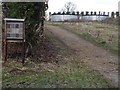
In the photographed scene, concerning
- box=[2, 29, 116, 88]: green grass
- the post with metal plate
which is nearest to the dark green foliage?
the post with metal plate

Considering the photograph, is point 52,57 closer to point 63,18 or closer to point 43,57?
point 43,57

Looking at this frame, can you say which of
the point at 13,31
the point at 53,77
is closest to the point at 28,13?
the point at 13,31

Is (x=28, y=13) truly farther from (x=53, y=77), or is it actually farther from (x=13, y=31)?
(x=53, y=77)

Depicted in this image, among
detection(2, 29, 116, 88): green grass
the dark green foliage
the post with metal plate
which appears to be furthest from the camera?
the dark green foliage

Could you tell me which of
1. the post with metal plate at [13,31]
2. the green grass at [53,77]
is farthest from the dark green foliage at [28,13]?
the green grass at [53,77]

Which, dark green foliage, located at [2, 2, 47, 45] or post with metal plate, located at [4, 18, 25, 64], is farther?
dark green foliage, located at [2, 2, 47, 45]

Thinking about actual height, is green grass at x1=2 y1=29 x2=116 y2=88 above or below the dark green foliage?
below

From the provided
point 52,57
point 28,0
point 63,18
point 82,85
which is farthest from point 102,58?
point 63,18

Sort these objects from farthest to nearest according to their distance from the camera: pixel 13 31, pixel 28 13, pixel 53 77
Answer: pixel 28 13
pixel 13 31
pixel 53 77

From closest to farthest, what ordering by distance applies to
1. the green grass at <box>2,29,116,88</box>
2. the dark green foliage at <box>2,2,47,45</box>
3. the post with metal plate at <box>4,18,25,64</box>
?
the green grass at <box>2,29,116,88</box> < the post with metal plate at <box>4,18,25,64</box> < the dark green foliage at <box>2,2,47,45</box>

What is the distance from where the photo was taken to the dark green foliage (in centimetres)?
912

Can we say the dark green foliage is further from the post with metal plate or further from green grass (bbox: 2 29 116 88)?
green grass (bbox: 2 29 116 88)

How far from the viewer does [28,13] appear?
9148mm

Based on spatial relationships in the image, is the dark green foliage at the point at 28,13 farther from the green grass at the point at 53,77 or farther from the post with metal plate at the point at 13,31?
the green grass at the point at 53,77
